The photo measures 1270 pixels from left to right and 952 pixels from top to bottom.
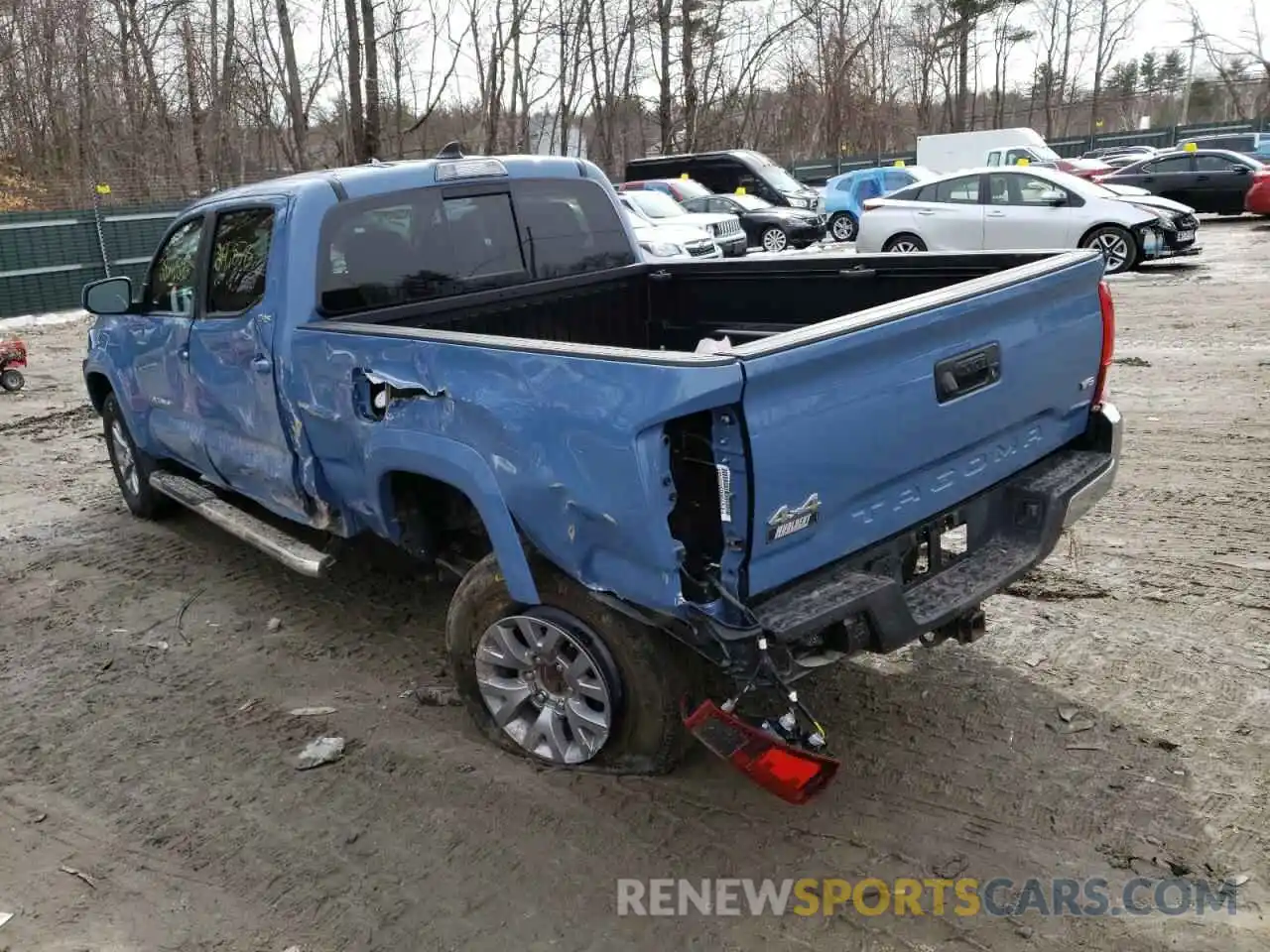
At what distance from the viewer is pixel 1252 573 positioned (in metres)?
4.81

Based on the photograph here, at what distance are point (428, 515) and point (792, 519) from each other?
1.72 meters

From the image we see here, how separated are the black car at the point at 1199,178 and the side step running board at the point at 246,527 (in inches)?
807

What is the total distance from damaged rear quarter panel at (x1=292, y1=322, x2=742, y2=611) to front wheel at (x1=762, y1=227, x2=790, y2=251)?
17.8 metres

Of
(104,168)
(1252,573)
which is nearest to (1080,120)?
(104,168)

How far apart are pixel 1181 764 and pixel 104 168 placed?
33666 mm

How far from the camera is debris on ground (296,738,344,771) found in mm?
3818

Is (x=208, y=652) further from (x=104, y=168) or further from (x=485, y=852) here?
(x=104, y=168)

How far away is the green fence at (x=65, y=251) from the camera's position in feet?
56.1

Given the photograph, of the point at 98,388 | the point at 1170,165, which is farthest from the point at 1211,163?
the point at 98,388

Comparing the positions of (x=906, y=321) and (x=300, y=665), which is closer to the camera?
(x=906, y=321)

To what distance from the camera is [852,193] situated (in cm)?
2208

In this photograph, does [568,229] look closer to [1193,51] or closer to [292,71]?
[292,71]

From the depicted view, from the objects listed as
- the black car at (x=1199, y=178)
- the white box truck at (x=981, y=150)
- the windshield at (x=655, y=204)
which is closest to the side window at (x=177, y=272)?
the windshield at (x=655, y=204)

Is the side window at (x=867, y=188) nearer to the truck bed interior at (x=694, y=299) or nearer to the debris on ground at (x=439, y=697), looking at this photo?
the truck bed interior at (x=694, y=299)
